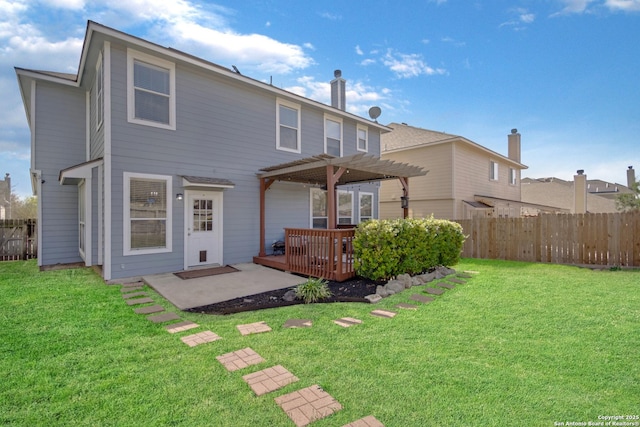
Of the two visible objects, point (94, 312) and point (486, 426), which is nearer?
point (486, 426)

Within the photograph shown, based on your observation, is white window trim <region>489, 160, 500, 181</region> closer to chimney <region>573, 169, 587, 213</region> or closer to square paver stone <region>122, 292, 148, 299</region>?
chimney <region>573, 169, 587, 213</region>

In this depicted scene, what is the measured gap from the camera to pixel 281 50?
10266 millimetres

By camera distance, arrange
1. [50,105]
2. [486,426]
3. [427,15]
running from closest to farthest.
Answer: [486,426] < [50,105] < [427,15]

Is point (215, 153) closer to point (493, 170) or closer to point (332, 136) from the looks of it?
point (332, 136)

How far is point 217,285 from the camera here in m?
6.06

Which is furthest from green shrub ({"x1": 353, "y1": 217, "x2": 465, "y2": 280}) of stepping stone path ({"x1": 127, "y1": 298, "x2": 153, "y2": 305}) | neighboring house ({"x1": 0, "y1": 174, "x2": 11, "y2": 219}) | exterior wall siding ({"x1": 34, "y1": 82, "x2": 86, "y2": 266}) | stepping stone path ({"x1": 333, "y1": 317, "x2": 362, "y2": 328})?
neighboring house ({"x1": 0, "y1": 174, "x2": 11, "y2": 219})

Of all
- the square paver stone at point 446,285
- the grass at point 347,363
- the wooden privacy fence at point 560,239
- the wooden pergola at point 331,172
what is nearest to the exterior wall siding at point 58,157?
the grass at point 347,363

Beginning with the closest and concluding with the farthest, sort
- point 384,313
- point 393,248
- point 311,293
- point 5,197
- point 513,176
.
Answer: point 384,313 < point 311,293 < point 393,248 < point 513,176 < point 5,197

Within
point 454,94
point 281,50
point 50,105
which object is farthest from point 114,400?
point 454,94

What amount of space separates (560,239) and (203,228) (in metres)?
10.6

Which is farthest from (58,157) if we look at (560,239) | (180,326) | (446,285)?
(560,239)

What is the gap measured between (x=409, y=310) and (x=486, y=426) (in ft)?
8.52

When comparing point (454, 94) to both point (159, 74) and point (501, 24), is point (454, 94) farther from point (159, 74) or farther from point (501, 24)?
point (159, 74)

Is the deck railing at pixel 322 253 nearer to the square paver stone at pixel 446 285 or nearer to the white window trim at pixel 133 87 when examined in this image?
the square paver stone at pixel 446 285
